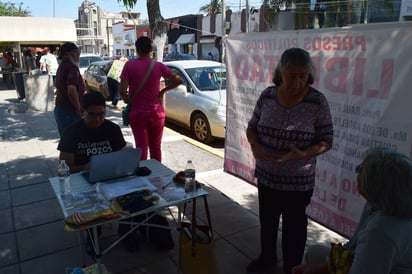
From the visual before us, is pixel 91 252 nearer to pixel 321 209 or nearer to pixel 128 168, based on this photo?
pixel 128 168

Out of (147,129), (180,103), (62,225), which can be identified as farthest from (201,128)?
(62,225)

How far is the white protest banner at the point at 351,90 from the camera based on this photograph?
2512 mm

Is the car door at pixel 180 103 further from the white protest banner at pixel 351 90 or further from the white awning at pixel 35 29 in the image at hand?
the white awning at pixel 35 29

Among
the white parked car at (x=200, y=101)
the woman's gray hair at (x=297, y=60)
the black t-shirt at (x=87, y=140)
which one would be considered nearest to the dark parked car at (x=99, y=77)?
the white parked car at (x=200, y=101)

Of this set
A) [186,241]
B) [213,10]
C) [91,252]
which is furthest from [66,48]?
[213,10]

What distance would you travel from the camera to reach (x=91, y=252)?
311cm

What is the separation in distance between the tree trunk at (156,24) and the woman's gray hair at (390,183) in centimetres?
534

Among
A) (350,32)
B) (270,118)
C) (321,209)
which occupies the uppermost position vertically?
(350,32)

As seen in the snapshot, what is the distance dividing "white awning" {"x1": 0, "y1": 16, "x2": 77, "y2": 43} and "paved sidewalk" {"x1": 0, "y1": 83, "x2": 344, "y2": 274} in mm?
13942

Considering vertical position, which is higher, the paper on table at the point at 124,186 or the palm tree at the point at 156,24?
the palm tree at the point at 156,24

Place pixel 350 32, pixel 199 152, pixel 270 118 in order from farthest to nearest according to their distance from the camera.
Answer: pixel 199 152 → pixel 350 32 → pixel 270 118

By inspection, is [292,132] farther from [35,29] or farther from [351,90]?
[35,29]

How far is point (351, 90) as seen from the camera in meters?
2.84

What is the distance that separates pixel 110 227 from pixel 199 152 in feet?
9.16
